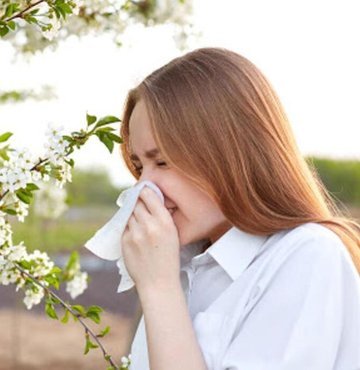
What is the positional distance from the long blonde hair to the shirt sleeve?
9 centimetres

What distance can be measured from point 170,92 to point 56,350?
7.19m

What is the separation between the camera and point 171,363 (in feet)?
5.68

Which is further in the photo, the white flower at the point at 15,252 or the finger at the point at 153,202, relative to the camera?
the white flower at the point at 15,252

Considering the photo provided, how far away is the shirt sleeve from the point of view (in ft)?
5.66

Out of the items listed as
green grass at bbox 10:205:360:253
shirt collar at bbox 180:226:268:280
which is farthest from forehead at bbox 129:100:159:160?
green grass at bbox 10:205:360:253

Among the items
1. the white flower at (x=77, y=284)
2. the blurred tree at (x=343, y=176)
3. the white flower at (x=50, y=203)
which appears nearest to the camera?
the white flower at (x=77, y=284)

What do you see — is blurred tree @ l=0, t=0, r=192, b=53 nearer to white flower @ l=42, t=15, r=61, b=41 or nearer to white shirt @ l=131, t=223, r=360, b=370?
white flower @ l=42, t=15, r=61, b=41

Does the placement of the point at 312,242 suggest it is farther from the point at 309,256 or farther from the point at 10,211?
the point at 10,211

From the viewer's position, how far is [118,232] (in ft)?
6.46

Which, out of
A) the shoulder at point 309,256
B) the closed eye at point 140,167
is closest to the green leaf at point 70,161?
the closed eye at point 140,167

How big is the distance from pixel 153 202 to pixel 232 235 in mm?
184

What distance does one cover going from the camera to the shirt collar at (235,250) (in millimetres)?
1875

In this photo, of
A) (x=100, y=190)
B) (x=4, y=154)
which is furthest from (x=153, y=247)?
(x=100, y=190)

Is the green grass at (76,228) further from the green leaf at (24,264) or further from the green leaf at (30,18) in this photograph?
the green leaf at (30,18)
